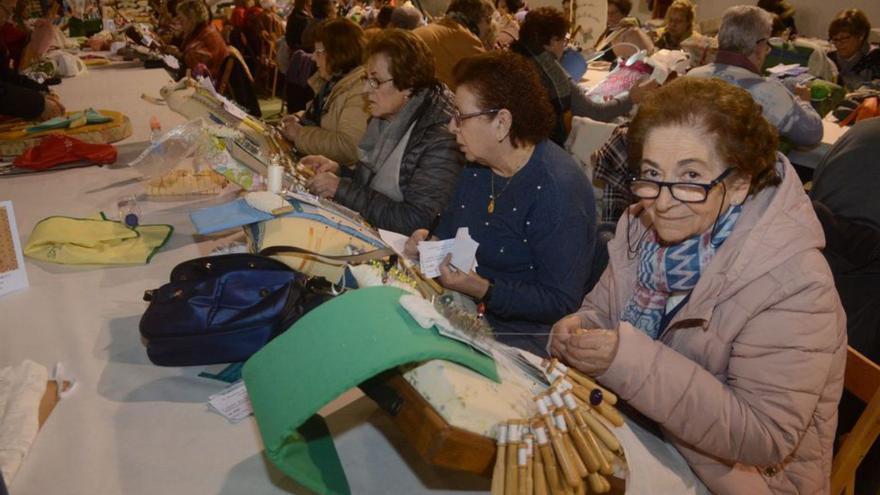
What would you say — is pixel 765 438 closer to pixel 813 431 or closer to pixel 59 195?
pixel 813 431

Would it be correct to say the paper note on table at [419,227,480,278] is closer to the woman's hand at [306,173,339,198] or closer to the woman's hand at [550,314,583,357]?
the woman's hand at [550,314,583,357]

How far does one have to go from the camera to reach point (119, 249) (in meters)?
2.17

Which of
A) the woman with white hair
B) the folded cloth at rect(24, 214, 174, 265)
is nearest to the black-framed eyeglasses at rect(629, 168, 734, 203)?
the folded cloth at rect(24, 214, 174, 265)

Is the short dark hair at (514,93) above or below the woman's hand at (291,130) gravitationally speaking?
above

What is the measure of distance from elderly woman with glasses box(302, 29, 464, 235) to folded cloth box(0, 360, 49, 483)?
143cm

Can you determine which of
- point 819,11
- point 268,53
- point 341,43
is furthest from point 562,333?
point 819,11

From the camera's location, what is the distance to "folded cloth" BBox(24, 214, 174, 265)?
2.11 metres

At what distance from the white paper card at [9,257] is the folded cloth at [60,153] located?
1293 mm

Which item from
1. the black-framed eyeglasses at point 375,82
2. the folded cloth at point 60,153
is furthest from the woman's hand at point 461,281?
the folded cloth at point 60,153

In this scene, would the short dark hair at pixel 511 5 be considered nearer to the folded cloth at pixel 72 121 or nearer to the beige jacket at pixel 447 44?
the beige jacket at pixel 447 44

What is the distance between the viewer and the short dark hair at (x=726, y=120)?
1.37 meters

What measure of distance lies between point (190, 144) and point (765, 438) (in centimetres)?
224

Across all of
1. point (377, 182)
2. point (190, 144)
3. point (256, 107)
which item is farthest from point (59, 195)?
point (256, 107)

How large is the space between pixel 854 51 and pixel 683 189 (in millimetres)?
6144
